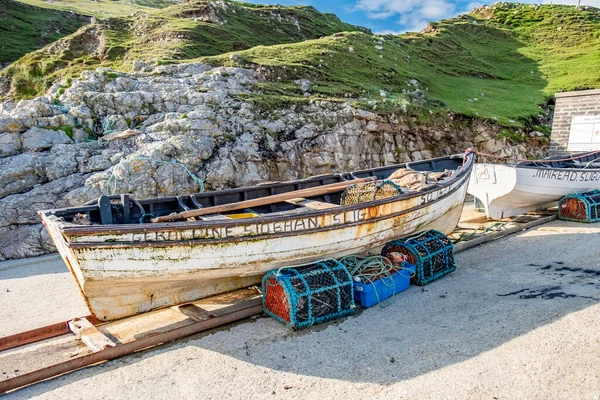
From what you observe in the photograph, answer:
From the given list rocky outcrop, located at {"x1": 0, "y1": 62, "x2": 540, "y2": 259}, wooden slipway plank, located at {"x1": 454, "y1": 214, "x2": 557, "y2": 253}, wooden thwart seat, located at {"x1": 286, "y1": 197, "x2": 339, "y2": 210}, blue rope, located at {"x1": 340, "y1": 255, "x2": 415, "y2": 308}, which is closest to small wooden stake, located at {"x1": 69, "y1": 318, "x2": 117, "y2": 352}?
blue rope, located at {"x1": 340, "y1": 255, "x2": 415, "y2": 308}

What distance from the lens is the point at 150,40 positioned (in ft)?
76.3

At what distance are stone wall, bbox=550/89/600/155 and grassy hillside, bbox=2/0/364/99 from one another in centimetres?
1729

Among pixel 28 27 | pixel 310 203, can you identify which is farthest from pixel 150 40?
pixel 28 27

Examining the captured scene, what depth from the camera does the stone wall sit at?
15773 millimetres

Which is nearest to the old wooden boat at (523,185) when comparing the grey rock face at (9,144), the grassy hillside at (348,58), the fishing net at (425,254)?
the fishing net at (425,254)

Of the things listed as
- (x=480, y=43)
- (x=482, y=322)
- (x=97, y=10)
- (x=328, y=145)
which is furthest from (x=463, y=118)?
(x=97, y=10)

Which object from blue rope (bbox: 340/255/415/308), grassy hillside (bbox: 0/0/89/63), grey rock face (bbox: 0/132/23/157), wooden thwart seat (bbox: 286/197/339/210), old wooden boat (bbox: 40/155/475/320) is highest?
grassy hillside (bbox: 0/0/89/63)

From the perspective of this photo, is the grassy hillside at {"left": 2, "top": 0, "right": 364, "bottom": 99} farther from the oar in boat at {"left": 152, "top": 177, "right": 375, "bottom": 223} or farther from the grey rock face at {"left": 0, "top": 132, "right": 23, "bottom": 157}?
the oar in boat at {"left": 152, "top": 177, "right": 375, "bottom": 223}

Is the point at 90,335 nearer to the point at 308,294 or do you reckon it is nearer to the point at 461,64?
the point at 308,294

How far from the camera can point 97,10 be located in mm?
57062

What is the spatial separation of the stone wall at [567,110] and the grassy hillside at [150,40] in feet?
56.7

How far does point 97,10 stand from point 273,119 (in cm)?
5485

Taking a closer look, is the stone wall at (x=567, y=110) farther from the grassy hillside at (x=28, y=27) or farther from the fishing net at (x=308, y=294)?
the grassy hillside at (x=28, y=27)

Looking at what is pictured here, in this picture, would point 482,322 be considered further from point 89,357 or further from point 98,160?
point 98,160
